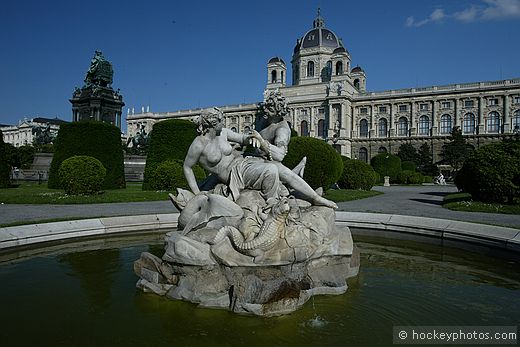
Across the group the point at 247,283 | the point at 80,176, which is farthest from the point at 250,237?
the point at 80,176

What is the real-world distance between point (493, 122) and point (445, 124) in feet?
21.3

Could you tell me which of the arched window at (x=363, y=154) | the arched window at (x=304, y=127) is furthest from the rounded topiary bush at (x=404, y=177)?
the arched window at (x=304, y=127)

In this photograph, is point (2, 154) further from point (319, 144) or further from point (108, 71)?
point (319, 144)

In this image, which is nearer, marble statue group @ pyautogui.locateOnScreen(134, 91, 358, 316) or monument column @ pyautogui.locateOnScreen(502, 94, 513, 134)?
marble statue group @ pyautogui.locateOnScreen(134, 91, 358, 316)

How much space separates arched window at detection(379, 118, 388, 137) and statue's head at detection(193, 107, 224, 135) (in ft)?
210

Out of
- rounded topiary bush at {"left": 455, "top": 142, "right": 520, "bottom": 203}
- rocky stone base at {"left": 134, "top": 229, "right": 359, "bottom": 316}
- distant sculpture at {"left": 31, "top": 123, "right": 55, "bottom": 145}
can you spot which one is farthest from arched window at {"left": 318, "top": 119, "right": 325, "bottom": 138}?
rocky stone base at {"left": 134, "top": 229, "right": 359, "bottom": 316}

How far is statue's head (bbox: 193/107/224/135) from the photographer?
4.15m

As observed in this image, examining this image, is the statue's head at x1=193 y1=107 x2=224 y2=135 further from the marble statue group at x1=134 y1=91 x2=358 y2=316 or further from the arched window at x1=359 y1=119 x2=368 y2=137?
the arched window at x1=359 y1=119 x2=368 y2=137

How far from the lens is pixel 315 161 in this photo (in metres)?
15.1

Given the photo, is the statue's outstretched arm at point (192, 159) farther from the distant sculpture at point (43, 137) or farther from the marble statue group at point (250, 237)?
the distant sculpture at point (43, 137)

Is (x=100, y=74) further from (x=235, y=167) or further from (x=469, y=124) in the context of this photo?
(x=469, y=124)

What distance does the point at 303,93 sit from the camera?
67.1 m

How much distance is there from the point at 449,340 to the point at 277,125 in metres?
2.88

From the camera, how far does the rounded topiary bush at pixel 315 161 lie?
597 inches
